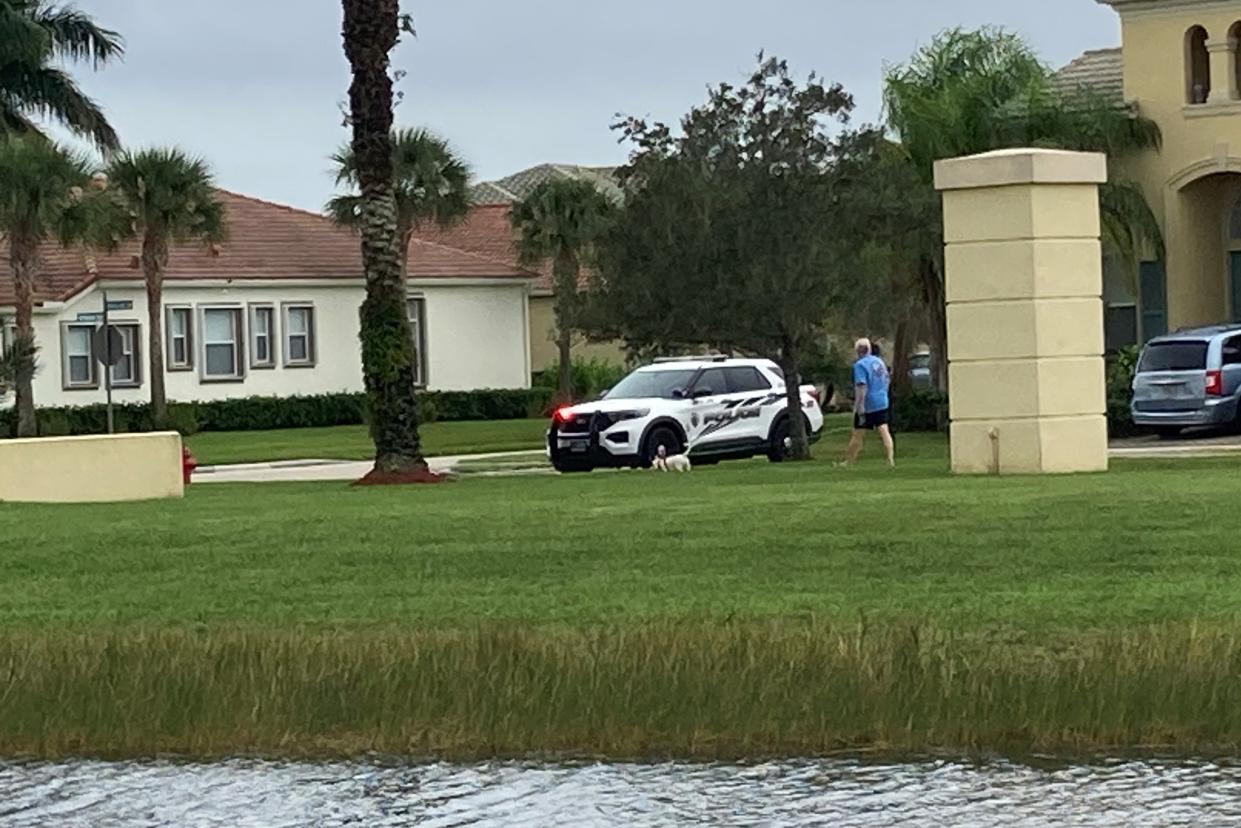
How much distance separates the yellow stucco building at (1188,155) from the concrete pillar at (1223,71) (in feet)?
0.06

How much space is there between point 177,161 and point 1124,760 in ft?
163

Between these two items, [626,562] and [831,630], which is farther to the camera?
[626,562]

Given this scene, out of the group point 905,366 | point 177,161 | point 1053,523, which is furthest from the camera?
point 177,161

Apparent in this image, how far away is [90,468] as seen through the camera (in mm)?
28391

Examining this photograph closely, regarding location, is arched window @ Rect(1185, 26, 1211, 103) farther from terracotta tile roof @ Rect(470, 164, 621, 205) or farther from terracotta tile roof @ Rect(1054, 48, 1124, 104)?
terracotta tile roof @ Rect(470, 164, 621, 205)

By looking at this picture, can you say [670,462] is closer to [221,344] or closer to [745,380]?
[745,380]

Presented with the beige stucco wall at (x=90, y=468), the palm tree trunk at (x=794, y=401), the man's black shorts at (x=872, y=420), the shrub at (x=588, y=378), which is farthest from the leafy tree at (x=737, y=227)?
the shrub at (x=588, y=378)

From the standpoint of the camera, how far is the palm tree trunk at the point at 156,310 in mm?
59562

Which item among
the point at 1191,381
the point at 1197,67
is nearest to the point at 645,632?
the point at 1191,381

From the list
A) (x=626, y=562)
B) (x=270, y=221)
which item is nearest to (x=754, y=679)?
(x=626, y=562)

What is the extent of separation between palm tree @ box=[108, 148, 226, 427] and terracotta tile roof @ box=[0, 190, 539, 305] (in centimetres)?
269

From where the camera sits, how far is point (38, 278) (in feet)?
203

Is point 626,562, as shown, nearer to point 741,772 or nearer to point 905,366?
point 741,772

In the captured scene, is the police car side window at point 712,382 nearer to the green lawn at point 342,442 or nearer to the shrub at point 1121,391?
the shrub at point 1121,391
